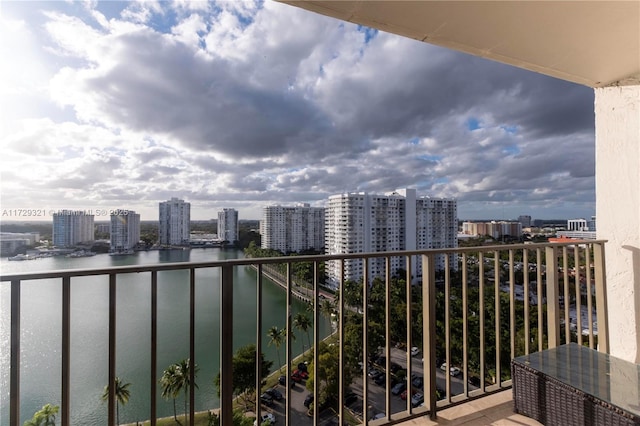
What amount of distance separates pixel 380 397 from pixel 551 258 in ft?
45.3

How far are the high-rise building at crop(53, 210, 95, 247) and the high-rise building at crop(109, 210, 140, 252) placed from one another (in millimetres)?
335

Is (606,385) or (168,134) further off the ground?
(168,134)

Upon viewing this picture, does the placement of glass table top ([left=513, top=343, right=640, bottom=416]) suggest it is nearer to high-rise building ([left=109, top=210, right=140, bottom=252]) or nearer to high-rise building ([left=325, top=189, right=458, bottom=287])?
high-rise building ([left=109, top=210, right=140, bottom=252])

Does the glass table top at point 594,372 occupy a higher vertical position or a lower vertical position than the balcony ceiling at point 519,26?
lower

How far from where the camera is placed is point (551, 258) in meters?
2.34

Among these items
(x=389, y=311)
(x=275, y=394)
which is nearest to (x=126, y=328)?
(x=275, y=394)

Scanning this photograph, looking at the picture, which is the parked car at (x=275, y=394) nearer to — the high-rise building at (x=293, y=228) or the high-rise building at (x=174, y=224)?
the high-rise building at (x=293, y=228)

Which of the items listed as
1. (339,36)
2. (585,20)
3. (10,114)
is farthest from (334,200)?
(585,20)

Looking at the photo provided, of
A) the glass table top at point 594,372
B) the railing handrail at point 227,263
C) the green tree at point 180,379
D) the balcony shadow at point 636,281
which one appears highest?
the railing handrail at point 227,263

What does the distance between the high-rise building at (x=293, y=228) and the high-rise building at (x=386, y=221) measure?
749 mm

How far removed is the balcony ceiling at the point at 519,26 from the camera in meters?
1.48

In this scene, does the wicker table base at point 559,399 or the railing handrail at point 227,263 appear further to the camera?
the wicker table base at point 559,399

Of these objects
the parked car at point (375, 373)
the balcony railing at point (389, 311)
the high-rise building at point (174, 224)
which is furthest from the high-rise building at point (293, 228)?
the balcony railing at point (389, 311)

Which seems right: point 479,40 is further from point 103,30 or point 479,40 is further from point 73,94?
point 73,94
